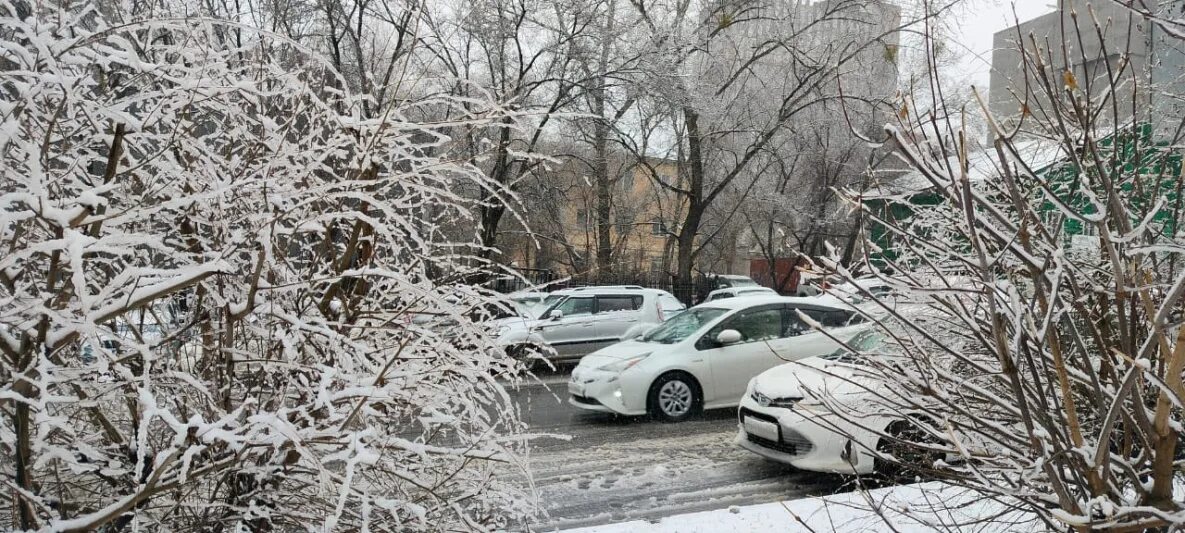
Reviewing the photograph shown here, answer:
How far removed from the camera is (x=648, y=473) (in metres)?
7.30

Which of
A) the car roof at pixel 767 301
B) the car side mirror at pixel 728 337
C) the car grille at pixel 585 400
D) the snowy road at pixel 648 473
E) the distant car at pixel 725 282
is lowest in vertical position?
the snowy road at pixel 648 473

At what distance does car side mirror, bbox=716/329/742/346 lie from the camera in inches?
378

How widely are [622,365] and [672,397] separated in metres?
0.69

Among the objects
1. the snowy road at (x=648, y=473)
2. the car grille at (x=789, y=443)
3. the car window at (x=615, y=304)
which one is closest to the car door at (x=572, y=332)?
the car window at (x=615, y=304)

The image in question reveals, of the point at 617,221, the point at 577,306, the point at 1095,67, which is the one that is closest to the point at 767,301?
the point at 577,306

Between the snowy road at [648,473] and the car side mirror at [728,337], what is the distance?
0.90 m

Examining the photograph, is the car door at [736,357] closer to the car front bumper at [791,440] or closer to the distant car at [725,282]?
the car front bumper at [791,440]

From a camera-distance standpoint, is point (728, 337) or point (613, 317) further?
point (613, 317)

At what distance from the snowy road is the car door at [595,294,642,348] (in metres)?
4.46

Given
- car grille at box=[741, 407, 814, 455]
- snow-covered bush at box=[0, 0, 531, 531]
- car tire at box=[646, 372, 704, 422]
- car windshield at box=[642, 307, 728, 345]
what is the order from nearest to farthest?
snow-covered bush at box=[0, 0, 531, 531]
car grille at box=[741, 407, 814, 455]
car tire at box=[646, 372, 704, 422]
car windshield at box=[642, 307, 728, 345]

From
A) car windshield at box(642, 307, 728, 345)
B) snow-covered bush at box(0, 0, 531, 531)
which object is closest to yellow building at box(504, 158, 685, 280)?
car windshield at box(642, 307, 728, 345)

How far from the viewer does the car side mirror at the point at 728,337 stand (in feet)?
31.5

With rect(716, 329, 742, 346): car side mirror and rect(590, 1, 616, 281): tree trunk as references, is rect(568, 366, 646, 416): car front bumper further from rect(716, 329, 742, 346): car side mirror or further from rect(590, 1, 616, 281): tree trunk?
rect(590, 1, 616, 281): tree trunk

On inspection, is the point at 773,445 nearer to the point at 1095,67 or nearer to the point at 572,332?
the point at 1095,67
